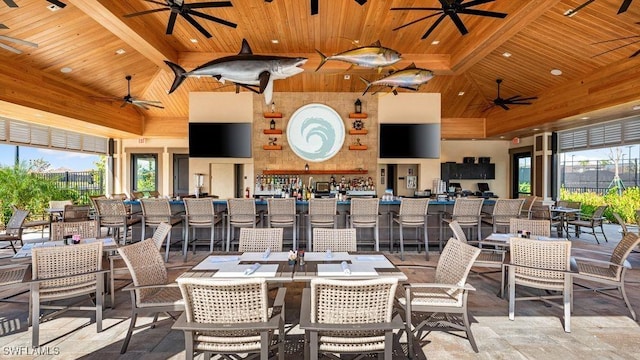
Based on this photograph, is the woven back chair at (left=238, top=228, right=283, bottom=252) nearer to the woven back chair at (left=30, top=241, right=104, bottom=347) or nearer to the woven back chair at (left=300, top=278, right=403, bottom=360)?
the woven back chair at (left=30, top=241, right=104, bottom=347)

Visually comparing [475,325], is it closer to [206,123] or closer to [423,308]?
[423,308]

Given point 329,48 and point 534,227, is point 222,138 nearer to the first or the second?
point 329,48

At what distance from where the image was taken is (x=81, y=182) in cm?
1104

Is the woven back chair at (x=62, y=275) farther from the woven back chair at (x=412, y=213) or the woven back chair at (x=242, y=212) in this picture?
the woven back chair at (x=412, y=213)

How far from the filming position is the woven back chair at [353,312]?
179cm

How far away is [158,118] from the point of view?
37.5 ft

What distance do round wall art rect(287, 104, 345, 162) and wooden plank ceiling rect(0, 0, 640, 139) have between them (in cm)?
66

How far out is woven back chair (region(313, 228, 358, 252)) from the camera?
3.54m

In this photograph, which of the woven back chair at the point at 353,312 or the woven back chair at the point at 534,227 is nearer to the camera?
the woven back chair at the point at 353,312

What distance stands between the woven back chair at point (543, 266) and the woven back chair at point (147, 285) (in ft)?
10.0

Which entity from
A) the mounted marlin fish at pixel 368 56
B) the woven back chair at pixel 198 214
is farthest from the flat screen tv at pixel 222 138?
the mounted marlin fish at pixel 368 56

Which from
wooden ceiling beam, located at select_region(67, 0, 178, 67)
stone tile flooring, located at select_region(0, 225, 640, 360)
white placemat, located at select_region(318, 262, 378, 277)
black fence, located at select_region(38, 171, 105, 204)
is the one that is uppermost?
wooden ceiling beam, located at select_region(67, 0, 178, 67)

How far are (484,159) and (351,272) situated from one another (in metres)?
11.6

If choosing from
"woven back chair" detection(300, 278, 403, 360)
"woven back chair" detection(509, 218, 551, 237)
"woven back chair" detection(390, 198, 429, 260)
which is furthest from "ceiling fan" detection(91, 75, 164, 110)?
"woven back chair" detection(509, 218, 551, 237)
